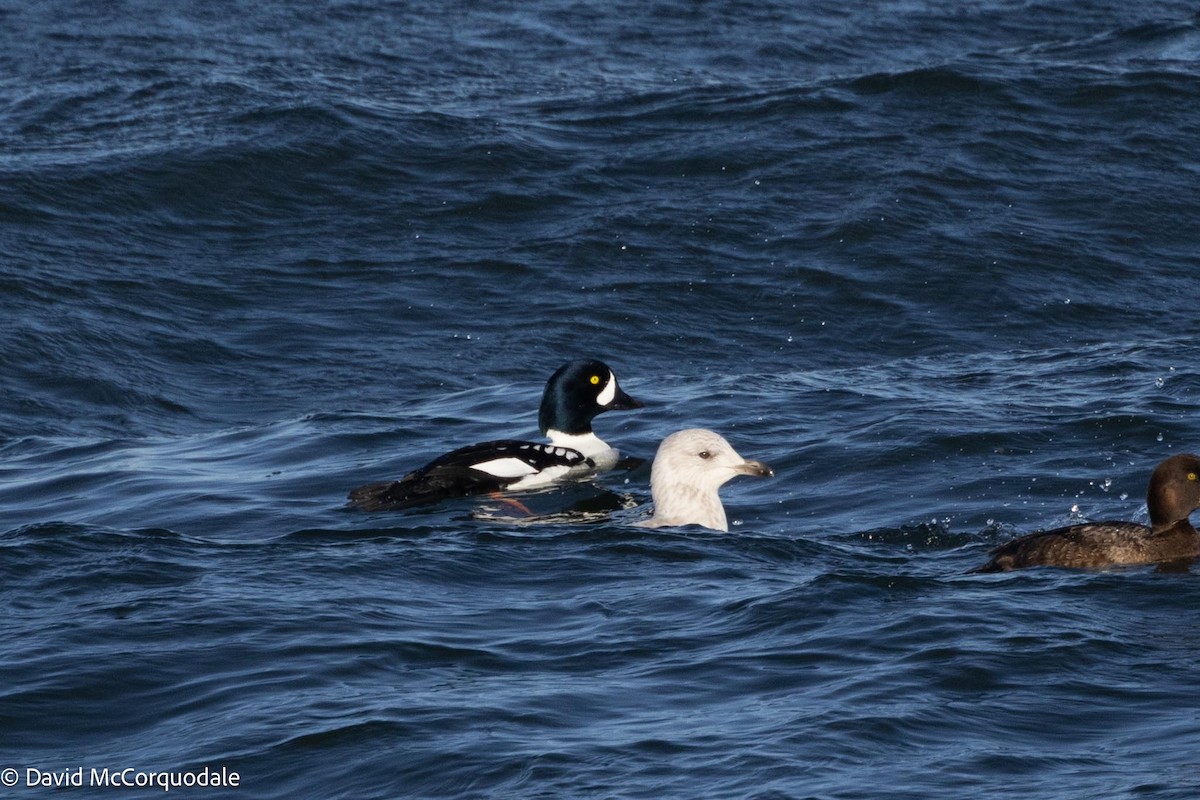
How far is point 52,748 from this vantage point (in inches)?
306

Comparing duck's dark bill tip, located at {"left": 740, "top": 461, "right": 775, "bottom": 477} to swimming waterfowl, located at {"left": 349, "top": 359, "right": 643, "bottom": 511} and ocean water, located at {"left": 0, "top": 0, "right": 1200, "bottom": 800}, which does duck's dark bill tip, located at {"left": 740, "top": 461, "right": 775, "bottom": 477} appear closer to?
ocean water, located at {"left": 0, "top": 0, "right": 1200, "bottom": 800}

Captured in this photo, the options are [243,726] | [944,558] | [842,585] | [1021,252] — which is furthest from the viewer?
[1021,252]

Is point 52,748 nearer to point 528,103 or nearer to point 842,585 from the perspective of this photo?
point 842,585

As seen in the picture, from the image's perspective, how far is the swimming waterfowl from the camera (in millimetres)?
11859

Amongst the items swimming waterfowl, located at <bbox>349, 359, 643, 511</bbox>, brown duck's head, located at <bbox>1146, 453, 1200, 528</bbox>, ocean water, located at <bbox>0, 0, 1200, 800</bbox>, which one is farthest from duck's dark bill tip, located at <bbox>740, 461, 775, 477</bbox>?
brown duck's head, located at <bbox>1146, 453, 1200, 528</bbox>

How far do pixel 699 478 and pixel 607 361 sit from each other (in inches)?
222

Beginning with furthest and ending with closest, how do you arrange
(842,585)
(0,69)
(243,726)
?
(0,69)
(842,585)
(243,726)

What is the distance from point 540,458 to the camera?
12.8 m

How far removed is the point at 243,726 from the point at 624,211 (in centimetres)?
1262

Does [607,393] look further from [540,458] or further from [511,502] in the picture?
[511,502]

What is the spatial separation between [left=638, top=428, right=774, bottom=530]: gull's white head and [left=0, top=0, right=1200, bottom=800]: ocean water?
365 millimetres

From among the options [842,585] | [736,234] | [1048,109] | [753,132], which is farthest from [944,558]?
[1048,109]

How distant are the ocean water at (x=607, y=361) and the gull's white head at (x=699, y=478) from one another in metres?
0.37

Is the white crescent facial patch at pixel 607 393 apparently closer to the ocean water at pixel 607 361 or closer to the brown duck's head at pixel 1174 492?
the ocean water at pixel 607 361
